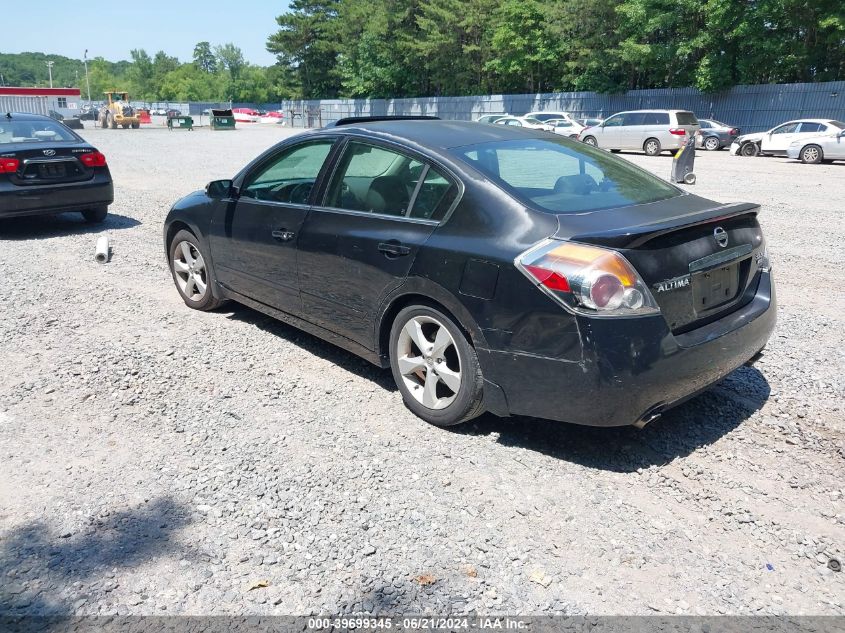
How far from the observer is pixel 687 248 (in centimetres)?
336

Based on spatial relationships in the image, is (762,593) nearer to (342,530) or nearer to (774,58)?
(342,530)

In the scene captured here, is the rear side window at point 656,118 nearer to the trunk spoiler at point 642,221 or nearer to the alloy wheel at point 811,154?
the alloy wheel at point 811,154

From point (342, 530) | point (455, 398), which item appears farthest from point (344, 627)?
point (455, 398)

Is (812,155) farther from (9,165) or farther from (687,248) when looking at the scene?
(687,248)

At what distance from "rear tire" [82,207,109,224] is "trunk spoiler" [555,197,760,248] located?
351 inches

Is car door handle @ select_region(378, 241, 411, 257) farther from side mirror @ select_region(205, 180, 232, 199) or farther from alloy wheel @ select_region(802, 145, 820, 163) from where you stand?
alloy wheel @ select_region(802, 145, 820, 163)

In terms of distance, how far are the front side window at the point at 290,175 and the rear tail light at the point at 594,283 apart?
2.06 meters

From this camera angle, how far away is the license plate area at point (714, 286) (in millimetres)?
3412

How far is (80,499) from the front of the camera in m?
3.26

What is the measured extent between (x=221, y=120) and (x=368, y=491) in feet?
181

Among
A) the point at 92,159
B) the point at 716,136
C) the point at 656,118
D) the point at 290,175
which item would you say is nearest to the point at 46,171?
the point at 92,159

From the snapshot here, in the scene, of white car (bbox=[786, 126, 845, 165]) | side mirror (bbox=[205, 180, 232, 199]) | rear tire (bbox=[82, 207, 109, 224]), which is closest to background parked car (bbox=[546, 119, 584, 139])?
white car (bbox=[786, 126, 845, 165])

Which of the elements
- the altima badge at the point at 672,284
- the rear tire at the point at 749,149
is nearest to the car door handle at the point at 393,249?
the altima badge at the point at 672,284

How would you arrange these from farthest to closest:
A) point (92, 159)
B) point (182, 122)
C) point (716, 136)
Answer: point (182, 122)
point (716, 136)
point (92, 159)
